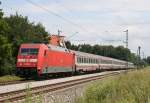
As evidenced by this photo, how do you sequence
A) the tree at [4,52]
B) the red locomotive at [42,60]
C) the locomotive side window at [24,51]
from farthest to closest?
the tree at [4,52], the locomotive side window at [24,51], the red locomotive at [42,60]

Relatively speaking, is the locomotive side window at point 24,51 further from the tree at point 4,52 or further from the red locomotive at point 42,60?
the tree at point 4,52

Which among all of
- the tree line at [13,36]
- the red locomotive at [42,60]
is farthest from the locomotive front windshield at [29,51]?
the tree line at [13,36]

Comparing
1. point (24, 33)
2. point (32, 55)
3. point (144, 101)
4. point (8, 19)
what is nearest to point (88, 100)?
point (144, 101)

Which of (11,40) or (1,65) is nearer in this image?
(1,65)

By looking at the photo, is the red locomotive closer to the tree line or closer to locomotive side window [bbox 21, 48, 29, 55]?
locomotive side window [bbox 21, 48, 29, 55]

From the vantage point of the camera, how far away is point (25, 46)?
40531 mm

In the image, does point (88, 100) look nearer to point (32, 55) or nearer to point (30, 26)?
point (32, 55)

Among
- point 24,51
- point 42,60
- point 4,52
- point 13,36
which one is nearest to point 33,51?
point 24,51

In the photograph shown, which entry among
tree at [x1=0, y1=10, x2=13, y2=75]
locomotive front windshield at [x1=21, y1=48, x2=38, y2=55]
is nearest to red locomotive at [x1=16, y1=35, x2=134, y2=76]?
locomotive front windshield at [x1=21, y1=48, x2=38, y2=55]

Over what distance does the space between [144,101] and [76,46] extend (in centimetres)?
11010

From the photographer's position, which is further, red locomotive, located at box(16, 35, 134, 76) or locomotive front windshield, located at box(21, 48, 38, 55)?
locomotive front windshield, located at box(21, 48, 38, 55)

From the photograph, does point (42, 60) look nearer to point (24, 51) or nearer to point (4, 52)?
point (24, 51)

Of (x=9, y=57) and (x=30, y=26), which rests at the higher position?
(x=30, y=26)

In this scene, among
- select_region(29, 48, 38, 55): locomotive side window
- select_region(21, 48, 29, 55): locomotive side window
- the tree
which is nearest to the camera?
→ select_region(29, 48, 38, 55): locomotive side window
